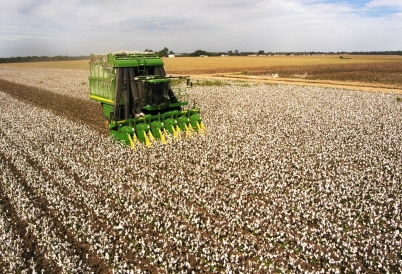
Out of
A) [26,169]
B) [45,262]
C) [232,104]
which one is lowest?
[45,262]

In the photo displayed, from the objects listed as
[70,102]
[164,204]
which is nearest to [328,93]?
[70,102]

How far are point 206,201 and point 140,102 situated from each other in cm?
775

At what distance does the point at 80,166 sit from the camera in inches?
480

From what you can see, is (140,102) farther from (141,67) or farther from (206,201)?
(206,201)

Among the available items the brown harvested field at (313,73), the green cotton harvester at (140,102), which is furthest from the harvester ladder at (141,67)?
the brown harvested field at (313,73)

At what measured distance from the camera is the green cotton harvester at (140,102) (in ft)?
47.6

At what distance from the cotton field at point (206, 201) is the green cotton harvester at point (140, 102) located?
2.67 feet

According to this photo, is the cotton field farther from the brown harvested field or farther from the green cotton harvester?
the brown harvested field

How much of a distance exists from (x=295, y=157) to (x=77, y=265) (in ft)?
31.1

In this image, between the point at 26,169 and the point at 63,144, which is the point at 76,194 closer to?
the point at 26,169

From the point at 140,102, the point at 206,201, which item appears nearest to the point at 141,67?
the point at 140,102

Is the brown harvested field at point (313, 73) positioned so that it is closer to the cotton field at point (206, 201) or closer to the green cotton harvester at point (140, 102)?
the cotton field at point (206, 201)

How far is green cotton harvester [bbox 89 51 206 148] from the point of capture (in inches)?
571

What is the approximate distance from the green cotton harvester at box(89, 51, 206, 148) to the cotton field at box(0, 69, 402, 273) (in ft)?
2.67
